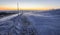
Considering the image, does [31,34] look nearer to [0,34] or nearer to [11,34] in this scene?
[11,34]

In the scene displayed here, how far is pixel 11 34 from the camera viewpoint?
1040 centimetres

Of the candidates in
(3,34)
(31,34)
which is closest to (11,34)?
(3,34)

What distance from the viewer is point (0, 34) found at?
34.6 feet

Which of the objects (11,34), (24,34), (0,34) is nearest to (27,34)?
(24,34)

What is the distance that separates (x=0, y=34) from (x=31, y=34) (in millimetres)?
2324

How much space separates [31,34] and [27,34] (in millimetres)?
305

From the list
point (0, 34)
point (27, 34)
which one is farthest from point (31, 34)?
point (0, 34)

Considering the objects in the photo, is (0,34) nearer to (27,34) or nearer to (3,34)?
(3,34)

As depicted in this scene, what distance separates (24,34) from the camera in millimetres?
10891

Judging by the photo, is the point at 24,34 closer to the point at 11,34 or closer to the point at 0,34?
the point at 11,34

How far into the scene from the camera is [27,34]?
10820 mm

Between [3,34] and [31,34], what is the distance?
2.10 meters

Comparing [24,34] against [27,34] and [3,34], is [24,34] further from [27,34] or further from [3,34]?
[3,34]

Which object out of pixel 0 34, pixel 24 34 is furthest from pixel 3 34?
pixel 24 34
